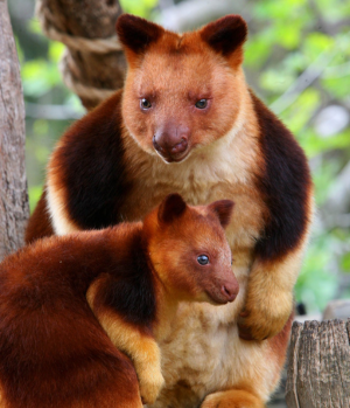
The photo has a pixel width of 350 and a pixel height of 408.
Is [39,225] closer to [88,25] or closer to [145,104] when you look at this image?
[145,104]

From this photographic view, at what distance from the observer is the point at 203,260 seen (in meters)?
2.40

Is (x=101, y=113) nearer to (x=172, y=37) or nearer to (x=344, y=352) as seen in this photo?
(x=172, y=37)

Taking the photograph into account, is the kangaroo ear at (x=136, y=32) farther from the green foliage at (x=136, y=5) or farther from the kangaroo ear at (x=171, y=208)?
the green foliage at (x=136, y=5)

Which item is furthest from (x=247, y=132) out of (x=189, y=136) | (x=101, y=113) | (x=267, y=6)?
(x=267, y=6)

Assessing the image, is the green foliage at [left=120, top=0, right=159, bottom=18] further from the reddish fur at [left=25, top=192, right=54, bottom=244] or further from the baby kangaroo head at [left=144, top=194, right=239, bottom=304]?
the baby kangaroo head at [left=144, top=194, right=239, bottom=304]

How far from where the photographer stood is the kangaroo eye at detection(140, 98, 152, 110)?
2719 mm

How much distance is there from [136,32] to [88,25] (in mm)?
1455

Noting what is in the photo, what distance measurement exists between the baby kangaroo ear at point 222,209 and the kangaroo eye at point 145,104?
0.50m

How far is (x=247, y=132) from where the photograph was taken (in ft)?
9.93

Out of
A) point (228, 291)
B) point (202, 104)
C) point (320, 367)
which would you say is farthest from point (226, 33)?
point (320, 367)

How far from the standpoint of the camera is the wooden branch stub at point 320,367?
2613mm

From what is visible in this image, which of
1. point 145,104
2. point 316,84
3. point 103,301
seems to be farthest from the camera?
point 316,84

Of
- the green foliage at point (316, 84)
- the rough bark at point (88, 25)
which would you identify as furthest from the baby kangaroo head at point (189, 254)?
the green foliage at point (316, 84)

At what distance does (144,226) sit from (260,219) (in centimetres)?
76
